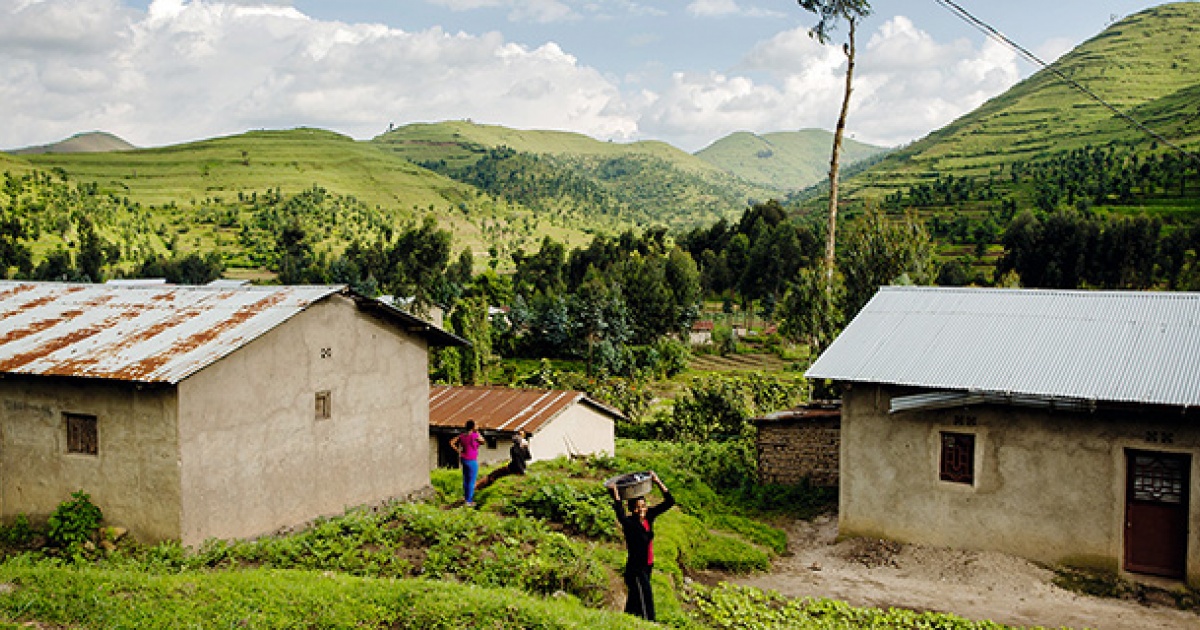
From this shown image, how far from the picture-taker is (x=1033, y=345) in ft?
50.8

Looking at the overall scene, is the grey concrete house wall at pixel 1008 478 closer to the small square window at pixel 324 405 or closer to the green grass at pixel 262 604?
the green grass at pixel 262 604

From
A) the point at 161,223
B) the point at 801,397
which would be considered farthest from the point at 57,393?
the point at 161,223

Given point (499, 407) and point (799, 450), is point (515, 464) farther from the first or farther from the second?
point (499, 407)

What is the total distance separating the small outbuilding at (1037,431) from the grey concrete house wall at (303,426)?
7.90m

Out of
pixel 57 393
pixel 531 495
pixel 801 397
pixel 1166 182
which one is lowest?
pixel 801 397

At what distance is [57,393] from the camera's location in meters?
12.8

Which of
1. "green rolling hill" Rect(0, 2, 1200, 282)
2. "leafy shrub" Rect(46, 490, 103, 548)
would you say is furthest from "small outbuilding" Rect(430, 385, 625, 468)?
"green rolling hill" Rect(0, 2, 1200, 282)

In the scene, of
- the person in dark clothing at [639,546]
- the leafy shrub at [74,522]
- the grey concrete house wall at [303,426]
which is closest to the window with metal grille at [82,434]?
the leafy shrub at [74,522]

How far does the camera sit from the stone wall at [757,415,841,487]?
1914 centimetres

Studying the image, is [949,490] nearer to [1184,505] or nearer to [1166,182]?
[1184,505]

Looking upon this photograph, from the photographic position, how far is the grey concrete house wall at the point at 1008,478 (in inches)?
534

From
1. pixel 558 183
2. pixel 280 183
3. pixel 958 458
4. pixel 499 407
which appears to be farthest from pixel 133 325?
pixel 558 183

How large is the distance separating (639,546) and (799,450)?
1107 cm

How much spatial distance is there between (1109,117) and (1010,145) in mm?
13000
